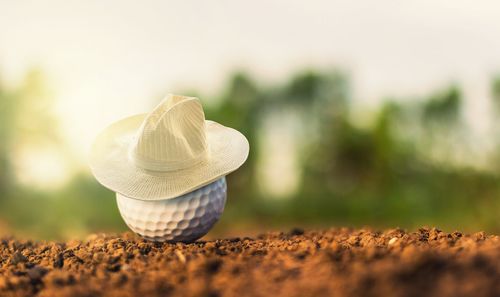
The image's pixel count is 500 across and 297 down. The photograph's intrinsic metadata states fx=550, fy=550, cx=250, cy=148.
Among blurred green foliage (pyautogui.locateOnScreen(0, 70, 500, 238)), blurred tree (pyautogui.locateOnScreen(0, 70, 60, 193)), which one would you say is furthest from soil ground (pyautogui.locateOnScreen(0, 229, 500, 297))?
blurred tree (pyautogui.locateOnScreen(0, 70, 60, 193))

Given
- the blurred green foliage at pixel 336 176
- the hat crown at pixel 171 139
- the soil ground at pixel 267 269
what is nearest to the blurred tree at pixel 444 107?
the blurred green foliage at pixel 336 176

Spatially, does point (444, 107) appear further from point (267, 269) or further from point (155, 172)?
point (267, 269)

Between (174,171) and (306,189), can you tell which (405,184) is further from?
(174,171)

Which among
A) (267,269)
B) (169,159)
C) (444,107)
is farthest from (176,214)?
(444,107)

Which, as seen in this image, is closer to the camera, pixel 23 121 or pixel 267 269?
pixel 267 269

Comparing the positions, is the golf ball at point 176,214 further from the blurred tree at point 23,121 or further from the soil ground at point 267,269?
the blurred tree at point 23,121

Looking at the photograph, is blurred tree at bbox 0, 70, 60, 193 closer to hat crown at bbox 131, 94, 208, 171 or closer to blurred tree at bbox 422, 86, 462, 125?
blurred tree at bbox 422, 86, 462, 125
